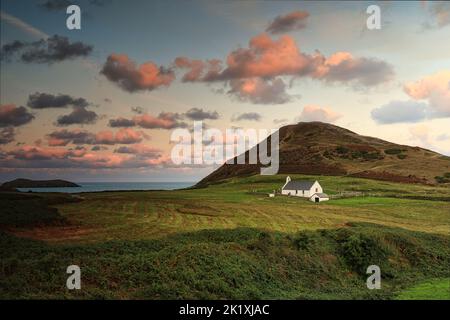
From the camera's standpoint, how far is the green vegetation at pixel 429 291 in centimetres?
2331

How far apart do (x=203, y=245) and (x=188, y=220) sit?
17894 millimetres

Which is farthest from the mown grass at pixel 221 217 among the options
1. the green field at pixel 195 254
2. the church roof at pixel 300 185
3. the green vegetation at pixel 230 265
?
the church roof at pixel 300 185

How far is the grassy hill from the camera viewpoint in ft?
387

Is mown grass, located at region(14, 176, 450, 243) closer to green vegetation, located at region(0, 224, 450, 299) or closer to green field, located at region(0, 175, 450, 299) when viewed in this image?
green field, located at region(0, 175, 450, 299)

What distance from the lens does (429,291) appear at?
80.9ft

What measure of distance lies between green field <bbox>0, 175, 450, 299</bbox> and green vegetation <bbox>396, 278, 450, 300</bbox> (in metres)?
0.62

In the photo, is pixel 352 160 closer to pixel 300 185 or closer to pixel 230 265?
pixel 300 185

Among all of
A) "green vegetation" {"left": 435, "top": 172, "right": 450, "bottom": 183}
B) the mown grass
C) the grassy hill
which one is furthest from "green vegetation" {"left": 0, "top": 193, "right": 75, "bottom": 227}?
"green vegetation" {"left": 435, "top": 172, "right": 450, "bottom": 183}

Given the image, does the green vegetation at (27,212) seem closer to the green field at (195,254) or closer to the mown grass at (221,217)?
the green field at (195,254)

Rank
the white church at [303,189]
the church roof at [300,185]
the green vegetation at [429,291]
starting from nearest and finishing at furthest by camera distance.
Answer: the green vegetation at [429,291] → the white church at [303,189] → the church roof at [300,185]

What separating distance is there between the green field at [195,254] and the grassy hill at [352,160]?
72.6 meters

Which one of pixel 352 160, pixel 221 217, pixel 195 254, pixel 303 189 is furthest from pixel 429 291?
pixel 352 160

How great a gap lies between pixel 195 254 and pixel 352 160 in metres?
121
